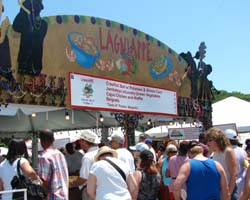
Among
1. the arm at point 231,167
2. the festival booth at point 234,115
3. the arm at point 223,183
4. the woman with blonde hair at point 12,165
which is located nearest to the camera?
the arm at point 223,183

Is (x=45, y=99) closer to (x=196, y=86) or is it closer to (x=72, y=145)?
(x=72, y=145)

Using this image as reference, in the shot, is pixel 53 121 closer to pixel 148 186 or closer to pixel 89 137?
pixel 148 186

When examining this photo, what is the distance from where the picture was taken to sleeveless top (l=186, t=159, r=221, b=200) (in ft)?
15.8

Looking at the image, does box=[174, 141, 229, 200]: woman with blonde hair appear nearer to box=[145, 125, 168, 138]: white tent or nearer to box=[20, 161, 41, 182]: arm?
box=[20, 161, 41, 182]: arm

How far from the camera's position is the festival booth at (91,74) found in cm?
920

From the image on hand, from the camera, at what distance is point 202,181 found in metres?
4.82

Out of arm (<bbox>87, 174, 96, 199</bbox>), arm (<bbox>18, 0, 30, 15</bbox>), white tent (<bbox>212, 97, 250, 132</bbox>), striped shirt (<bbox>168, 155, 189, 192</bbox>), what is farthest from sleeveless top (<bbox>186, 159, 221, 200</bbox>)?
white tent (<bbox>212, 97, 250, 132</bbox>)

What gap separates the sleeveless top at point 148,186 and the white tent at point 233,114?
413 inches

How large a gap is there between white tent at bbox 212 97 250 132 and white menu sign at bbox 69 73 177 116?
426 centimetres

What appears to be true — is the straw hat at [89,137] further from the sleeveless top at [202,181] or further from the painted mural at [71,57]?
the painted mural at [71,57]

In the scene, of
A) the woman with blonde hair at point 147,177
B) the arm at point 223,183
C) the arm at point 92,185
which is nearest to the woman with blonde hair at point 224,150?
the arm at point 223,183

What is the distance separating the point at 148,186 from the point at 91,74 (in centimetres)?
477

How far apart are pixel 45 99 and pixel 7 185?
439 cm

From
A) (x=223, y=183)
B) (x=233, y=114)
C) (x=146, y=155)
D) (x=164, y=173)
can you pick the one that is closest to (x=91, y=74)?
(x=164, y=173)
